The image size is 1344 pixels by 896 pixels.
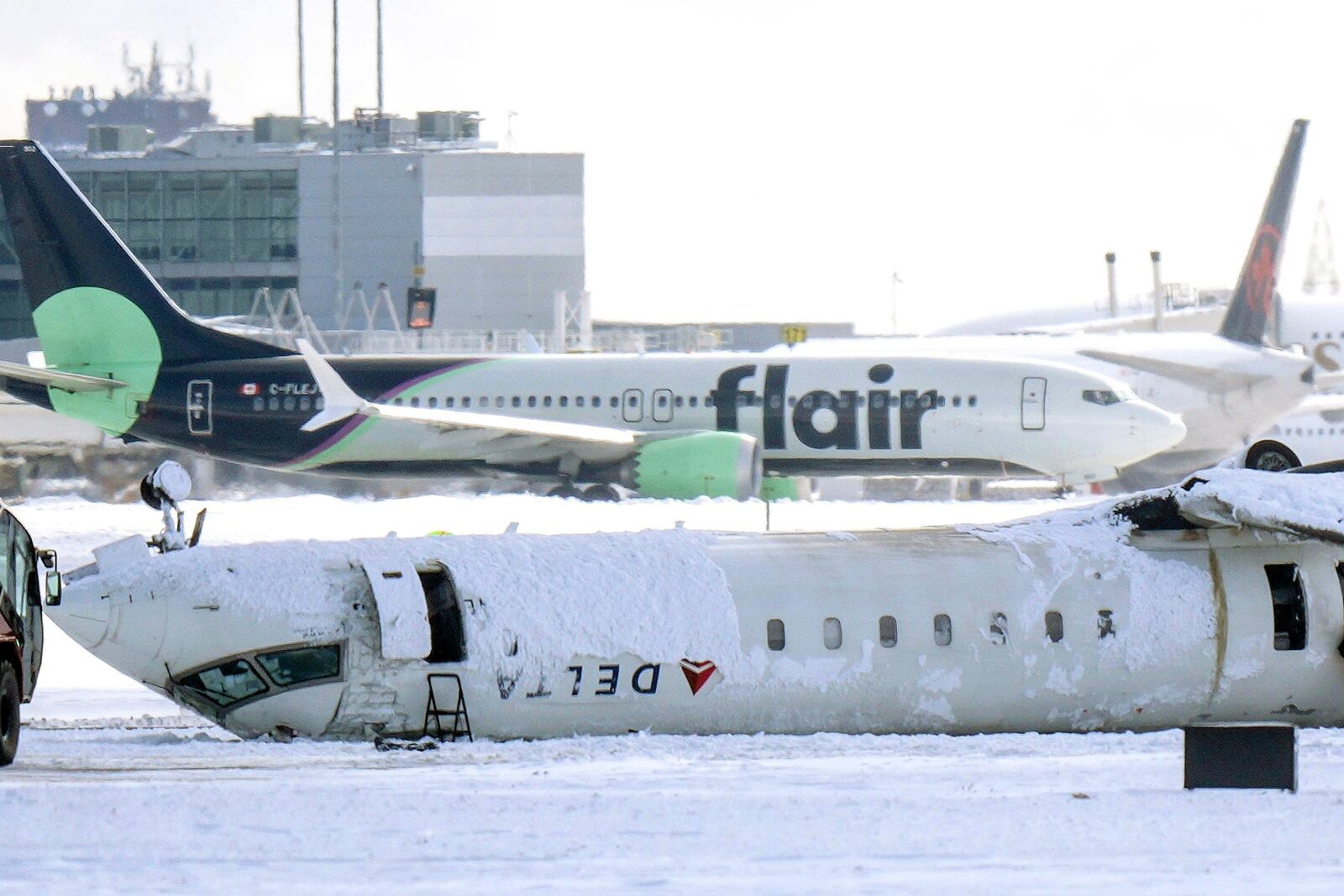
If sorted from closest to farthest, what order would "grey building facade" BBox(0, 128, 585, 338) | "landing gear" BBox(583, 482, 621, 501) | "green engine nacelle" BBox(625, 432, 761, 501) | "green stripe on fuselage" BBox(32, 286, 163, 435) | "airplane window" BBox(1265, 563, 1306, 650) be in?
"airplane window" BBox(1265, 563, 1306, 650) → "green engine nacelle" BBox(625, 432, 761, 501) → "landing gear" BBox(583, 482, 621, 501) → "green stripe on fuselage" BBox(32, 286, 163, 435) → "grey building facade" BBox(0, 128, 585, 338)

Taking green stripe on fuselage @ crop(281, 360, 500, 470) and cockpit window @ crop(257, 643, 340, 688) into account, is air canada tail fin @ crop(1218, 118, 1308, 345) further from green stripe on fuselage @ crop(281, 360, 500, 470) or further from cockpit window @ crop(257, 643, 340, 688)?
cockpit window @ crop(257, 643, 340, 688)

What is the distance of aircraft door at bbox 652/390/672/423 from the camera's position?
138 feet

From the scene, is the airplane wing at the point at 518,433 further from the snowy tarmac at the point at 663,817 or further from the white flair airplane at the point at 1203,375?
the snowy tarmac at the point at 663,817

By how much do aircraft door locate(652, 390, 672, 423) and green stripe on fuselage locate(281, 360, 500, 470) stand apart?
12.9 feet

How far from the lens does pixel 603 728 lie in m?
17.2

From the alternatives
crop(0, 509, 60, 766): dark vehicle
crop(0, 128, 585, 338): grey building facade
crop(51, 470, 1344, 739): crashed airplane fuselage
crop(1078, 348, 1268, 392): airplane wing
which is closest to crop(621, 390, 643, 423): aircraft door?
crop(1078, 348, 1268, 392): airplane wing

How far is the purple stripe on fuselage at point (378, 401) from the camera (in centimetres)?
4291

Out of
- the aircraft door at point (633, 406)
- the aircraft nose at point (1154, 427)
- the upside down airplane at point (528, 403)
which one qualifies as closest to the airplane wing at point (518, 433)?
the upside down airplane at point (528, 403)

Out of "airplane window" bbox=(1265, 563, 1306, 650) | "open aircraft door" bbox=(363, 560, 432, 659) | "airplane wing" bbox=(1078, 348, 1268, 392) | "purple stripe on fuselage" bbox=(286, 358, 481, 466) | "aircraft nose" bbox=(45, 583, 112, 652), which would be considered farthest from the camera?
"airplane wing" bbox=(1078, 348, 1268, 392)

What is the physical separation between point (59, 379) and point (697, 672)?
29292mm

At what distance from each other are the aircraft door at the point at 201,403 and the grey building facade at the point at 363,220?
4933cm

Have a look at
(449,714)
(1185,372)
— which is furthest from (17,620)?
(1185,372)

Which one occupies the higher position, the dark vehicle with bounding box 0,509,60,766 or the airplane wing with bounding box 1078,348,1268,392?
the airplane wing with bounding box 1078,348,1268,392

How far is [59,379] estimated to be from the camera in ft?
141
